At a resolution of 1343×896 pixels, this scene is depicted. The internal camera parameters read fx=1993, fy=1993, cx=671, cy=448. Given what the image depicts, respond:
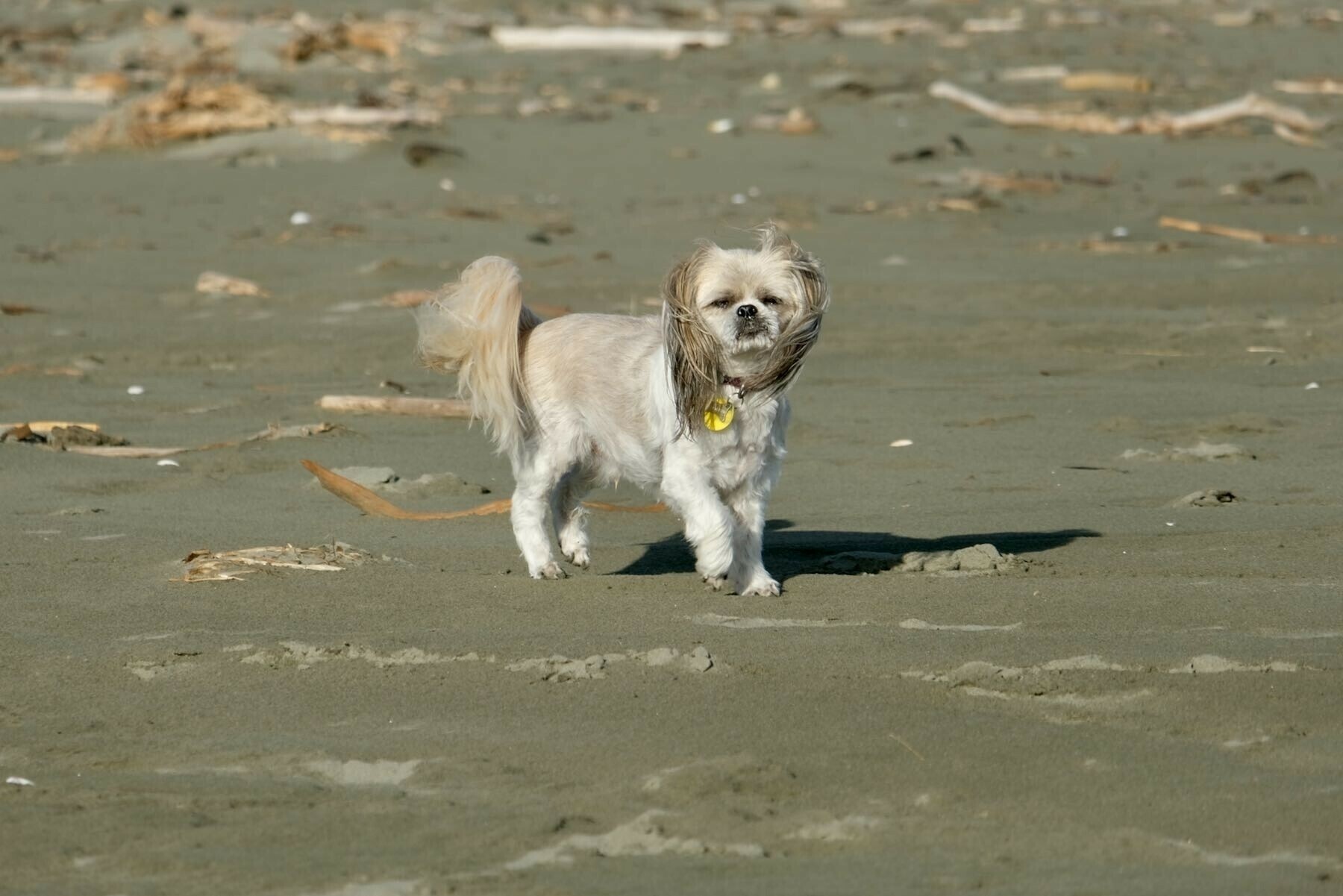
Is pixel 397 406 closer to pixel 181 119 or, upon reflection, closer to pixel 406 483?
pixel 406 483

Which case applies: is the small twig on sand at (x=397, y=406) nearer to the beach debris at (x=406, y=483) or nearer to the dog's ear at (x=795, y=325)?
the beach debris at (x=406, y=483)

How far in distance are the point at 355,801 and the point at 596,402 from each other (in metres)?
2.88

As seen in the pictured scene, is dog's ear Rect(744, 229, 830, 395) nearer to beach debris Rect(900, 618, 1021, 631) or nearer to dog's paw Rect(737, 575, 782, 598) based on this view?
dog's paw Rect(737, 575, 782, 598)

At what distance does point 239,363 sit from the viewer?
10.2 metres

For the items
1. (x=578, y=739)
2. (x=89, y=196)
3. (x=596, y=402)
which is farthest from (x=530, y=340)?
(x=89, y=196)

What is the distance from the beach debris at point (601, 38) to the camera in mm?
23891

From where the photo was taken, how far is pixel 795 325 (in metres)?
6.15

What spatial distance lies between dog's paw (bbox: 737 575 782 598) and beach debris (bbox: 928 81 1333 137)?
466 inches

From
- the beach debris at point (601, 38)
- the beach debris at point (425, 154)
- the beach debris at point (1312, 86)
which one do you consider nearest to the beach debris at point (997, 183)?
the beach debris at point (425, 154)

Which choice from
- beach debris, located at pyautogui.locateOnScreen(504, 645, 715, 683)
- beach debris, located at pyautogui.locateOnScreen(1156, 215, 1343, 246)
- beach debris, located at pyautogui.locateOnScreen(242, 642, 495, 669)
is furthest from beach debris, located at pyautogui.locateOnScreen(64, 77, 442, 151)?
beach debris, located at pyautogui.locateOnScreen(504, 645, 715, 683)

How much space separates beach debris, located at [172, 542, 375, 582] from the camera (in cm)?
591

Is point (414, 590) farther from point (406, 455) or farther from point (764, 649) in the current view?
point (406, 455)

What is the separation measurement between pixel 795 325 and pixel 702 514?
25.6 inches

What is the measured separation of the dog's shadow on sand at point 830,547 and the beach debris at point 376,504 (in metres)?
0.64
